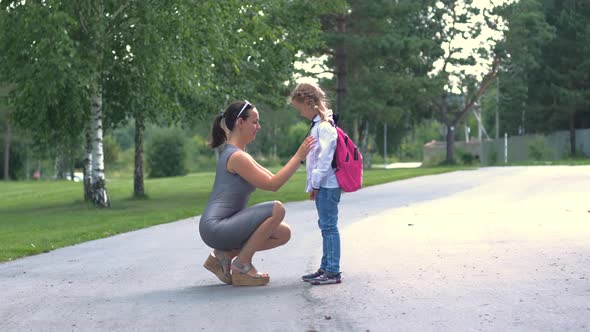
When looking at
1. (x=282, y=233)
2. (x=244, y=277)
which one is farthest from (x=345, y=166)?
(x=244, y=277)

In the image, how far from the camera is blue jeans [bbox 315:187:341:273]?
829 cm

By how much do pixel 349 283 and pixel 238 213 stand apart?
3.83ft

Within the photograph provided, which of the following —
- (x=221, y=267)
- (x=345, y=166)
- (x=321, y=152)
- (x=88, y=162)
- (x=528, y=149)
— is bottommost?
(x=221, y=267)

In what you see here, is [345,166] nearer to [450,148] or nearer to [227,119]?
[227,119]

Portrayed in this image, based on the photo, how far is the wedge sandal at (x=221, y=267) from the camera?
849 cm

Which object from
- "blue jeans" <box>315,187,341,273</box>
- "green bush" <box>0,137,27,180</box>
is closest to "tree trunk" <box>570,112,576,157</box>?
"green bush" <box>0,137,27,180</box>

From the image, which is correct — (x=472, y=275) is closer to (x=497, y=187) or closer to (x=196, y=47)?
(x=196, y=47)

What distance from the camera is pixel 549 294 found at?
23.7 feet

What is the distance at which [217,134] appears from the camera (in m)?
8.53

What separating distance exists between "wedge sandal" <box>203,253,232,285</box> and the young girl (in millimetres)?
724

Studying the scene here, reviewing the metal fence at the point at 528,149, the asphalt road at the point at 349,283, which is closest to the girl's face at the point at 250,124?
the asphalt road at the point at 349,283

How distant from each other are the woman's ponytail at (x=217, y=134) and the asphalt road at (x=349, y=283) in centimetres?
132

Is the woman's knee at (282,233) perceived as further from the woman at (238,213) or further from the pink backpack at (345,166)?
the pink backpack at (345,166)

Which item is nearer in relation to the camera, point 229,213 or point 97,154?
point 229,213
